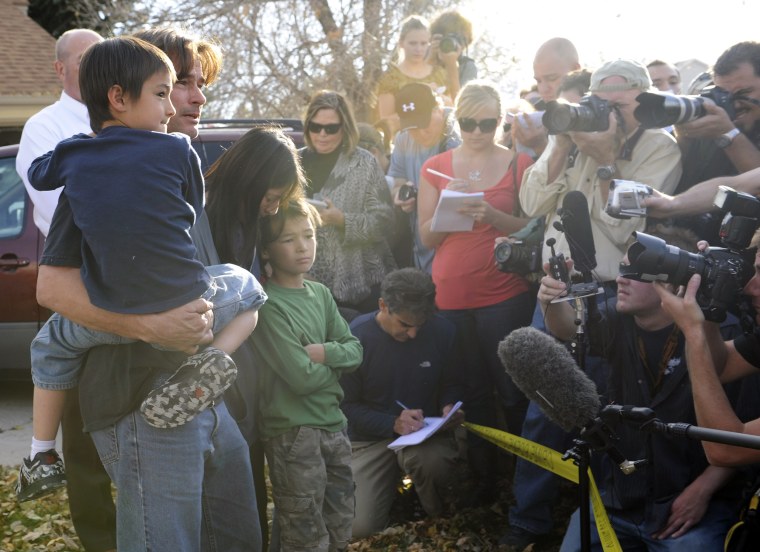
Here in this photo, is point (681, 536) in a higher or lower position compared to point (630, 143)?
lower

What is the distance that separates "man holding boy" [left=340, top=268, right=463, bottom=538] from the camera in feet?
15.6

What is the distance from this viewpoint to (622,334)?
3818 millimetres

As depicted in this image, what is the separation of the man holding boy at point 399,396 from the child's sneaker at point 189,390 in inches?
85.7

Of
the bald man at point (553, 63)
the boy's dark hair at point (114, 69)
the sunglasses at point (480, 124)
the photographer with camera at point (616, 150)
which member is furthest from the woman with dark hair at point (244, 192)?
the bald man at point (553, 63)

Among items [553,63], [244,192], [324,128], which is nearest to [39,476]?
[244,192]

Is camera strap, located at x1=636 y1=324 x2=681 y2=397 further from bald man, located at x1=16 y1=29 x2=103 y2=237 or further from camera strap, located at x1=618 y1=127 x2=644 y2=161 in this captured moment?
bald man, located at x1=16 y1=29 x2=103 y2=237

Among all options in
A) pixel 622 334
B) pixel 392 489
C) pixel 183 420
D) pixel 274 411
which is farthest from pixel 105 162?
pixel 392 489

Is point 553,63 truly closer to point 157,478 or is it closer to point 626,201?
point 626,201

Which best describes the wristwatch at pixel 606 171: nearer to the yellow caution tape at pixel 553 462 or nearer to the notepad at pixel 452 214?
the notepad at pixel 452 214

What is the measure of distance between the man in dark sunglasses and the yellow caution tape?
123cm

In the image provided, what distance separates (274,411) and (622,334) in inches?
56.9

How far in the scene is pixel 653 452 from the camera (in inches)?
142

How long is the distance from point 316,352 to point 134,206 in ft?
4.39

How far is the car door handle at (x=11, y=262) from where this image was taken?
6.74 m
